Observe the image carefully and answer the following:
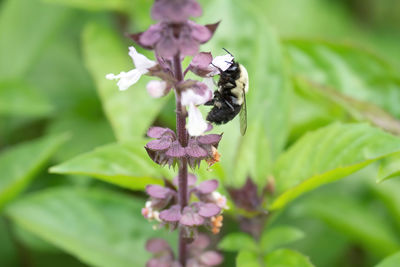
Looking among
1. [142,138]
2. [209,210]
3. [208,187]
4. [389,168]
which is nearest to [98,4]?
[142,138]

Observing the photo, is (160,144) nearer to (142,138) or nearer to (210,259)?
(210,259)

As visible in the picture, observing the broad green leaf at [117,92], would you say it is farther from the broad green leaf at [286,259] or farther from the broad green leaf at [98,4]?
the broad green leaf at [286,259]

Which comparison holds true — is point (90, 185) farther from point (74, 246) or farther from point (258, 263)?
point (258, 263)

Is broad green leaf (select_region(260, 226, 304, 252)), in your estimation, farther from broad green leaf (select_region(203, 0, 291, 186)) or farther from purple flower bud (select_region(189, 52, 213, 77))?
purple flower bud (select_region(189, 52, 213, 77))

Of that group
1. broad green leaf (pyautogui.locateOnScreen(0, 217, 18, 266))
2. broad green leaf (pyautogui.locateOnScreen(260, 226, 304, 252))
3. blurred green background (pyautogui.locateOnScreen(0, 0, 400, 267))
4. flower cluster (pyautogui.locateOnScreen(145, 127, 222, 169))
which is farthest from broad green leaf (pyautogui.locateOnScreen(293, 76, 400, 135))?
broad green leaf (pyautogui.locateOnScreen(0, 217, 18, 266))

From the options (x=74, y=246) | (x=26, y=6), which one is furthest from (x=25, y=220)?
(x=26, y=6)

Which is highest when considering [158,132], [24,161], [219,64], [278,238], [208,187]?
[219,64]

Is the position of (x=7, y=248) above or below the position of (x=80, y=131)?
below
